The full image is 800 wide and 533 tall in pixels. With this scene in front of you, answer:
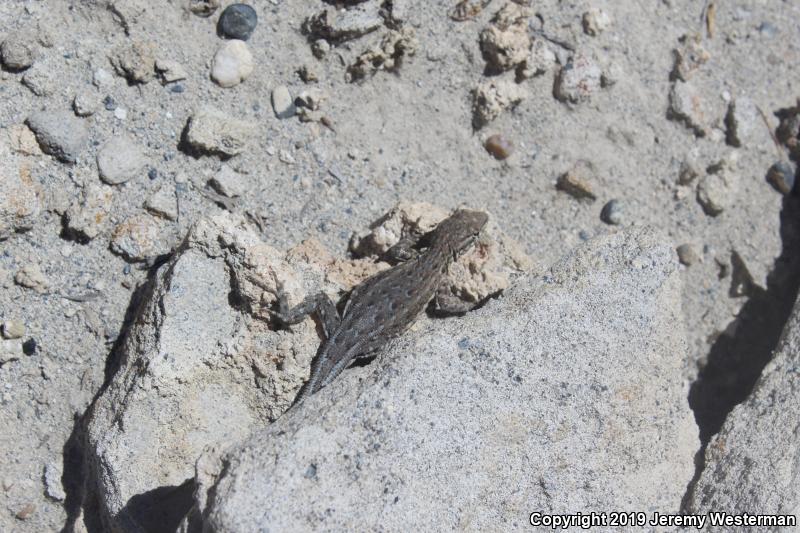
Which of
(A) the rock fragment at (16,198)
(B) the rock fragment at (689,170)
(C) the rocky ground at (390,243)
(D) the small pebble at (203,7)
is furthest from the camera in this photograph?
(B) the rock fragment at (689,170)

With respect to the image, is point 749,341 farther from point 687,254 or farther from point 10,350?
point 10,350

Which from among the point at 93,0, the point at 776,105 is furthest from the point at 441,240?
the point at 776,105

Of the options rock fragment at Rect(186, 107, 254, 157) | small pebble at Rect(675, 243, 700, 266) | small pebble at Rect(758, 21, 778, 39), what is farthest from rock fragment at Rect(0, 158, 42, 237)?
small pebble at Rect(758, 21, 778, 39)

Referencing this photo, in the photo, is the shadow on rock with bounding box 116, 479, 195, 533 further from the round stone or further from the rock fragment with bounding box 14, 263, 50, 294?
the round stone

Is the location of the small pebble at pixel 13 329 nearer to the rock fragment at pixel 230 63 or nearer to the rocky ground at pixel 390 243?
the rocky ground at pixel 390 243

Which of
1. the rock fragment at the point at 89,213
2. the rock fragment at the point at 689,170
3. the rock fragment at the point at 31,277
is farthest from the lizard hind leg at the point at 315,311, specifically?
the rock fragment at the point at 689,170

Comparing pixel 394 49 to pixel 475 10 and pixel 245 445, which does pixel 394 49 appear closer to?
pixel 475 10

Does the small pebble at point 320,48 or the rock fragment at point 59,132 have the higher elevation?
the small pebble at point 320,48
